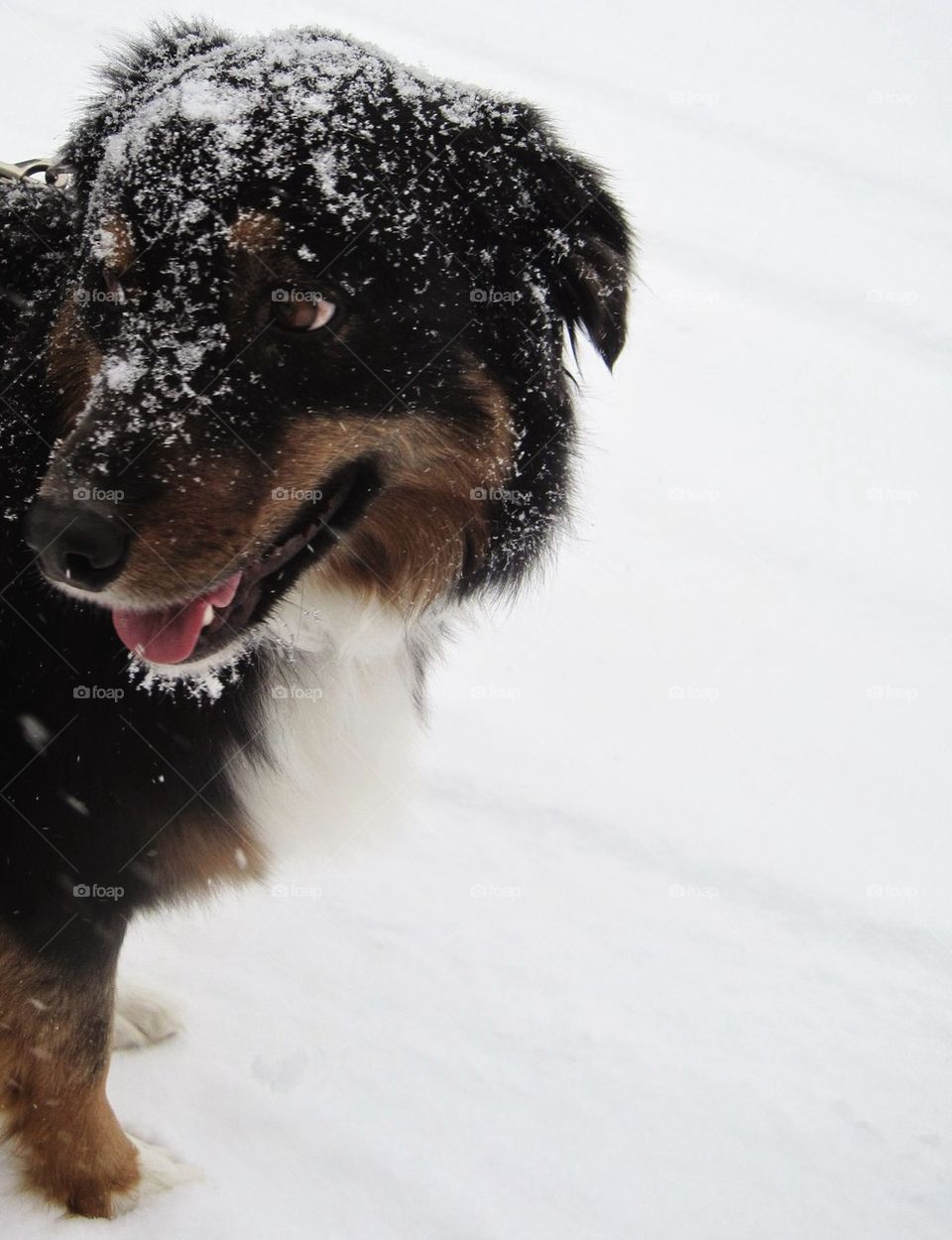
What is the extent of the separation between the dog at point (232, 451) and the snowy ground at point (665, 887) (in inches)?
17.3

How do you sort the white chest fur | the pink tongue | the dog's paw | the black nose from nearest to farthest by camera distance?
the black nose, the pink tongue, the white chest fur, the dog's paw

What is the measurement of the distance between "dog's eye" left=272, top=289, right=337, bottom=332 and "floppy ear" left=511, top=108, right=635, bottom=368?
0.51 metres

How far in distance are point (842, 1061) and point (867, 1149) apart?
233 mm

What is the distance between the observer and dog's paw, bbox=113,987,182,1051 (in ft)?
8.57

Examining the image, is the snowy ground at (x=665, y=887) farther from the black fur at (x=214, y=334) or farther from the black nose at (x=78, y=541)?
the black nose at (x=78, y=541)

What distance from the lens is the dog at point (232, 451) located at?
1685mm

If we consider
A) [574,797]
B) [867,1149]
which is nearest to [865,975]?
[867,1149]

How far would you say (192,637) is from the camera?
1841mm

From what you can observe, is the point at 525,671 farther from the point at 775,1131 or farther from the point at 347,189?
the point at 347,189

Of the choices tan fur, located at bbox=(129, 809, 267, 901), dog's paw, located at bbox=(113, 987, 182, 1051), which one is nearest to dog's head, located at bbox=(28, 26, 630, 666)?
tan fur, located at bbox=(129, 809, 267, 901)

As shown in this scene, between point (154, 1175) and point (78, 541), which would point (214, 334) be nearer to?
point (78, 541)

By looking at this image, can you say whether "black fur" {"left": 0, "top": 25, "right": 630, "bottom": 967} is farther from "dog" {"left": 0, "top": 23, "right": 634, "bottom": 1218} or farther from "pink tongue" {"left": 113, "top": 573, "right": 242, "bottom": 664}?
"pink tongue" {"left": 113, "top": 573, "right": 242, "bottom": 664}

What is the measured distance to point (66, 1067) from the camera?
6.84 feet

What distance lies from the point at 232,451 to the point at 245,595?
285mm
